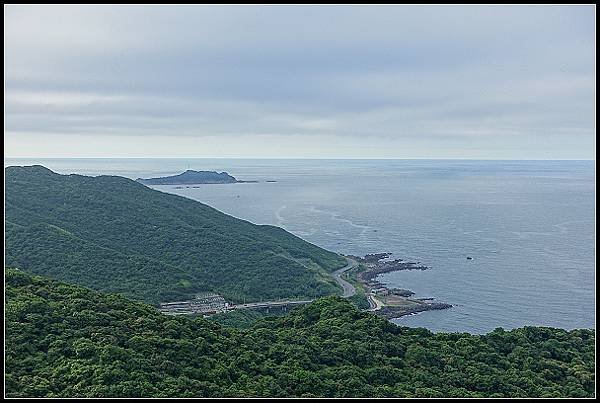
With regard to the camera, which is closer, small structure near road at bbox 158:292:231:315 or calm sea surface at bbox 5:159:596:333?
small structure near road at bbox 158:292:231:315

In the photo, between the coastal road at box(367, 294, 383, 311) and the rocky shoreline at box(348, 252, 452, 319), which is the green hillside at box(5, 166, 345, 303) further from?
the rocky shoreline at box(348, 252, 452, 319)

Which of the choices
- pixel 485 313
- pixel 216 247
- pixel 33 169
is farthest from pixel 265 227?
pixel 485 313

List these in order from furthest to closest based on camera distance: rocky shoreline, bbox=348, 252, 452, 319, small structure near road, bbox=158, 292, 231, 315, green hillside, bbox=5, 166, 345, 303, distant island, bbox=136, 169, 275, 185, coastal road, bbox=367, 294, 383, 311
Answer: distant island, bbox=136, 169, 275, 185 < coastal road, bbox=367, 294, 383, 311 < rocky shoreline, bbox=348, 252, 452, 319 < green hillside, bbox=5, 166, 345, 303 < small structure near road, bbox=158, 292, 231, 315

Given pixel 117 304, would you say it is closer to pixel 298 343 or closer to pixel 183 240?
pixel 298 343

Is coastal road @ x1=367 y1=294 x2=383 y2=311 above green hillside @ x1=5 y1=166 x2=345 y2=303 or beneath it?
beneath

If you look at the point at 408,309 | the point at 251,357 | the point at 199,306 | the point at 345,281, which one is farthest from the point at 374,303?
the point at 251,357

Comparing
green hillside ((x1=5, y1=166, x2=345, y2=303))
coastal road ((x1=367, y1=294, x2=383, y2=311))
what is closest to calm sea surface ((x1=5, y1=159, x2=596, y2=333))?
coastal road ((x1=367, y1=294, x2=383, y2=311))

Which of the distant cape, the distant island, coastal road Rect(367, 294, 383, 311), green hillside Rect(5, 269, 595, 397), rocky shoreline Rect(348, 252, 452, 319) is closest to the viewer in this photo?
green hillside Rect(5, 269, 595, 397)

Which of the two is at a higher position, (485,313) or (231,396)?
(231,396)
